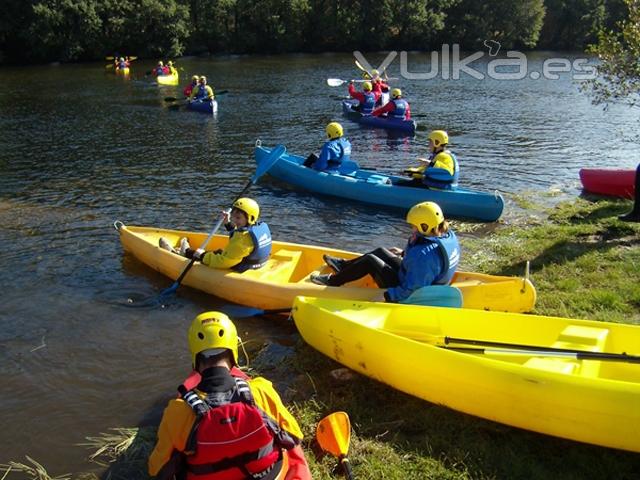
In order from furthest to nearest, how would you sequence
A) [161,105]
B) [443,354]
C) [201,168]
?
[161,105] → [201,168] → [443,354]

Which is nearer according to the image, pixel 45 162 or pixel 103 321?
pixel 103 321

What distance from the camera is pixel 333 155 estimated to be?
12.4 metres

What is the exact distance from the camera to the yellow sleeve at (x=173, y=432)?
10.7 ft

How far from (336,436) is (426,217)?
237 cm

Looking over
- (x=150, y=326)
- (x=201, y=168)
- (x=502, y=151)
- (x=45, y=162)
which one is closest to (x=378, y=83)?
(x=502, y=151)

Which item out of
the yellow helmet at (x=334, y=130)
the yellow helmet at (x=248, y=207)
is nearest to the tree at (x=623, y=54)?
the yellow helmet at (x=334, y=130)

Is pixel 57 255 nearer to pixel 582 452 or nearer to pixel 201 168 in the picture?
pixel 201 168

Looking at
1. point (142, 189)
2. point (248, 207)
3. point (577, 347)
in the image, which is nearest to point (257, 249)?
point (248, 207)

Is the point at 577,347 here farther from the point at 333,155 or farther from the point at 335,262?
the point at 333,155

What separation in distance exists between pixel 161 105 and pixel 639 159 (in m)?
16.3

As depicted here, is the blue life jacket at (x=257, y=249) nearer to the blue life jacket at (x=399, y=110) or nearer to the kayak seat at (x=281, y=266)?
the kayak seat at (x=281, y=266)

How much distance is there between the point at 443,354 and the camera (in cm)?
471

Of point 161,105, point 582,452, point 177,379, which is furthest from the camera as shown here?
point 161,105

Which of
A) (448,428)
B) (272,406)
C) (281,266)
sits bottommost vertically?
(448,428)
